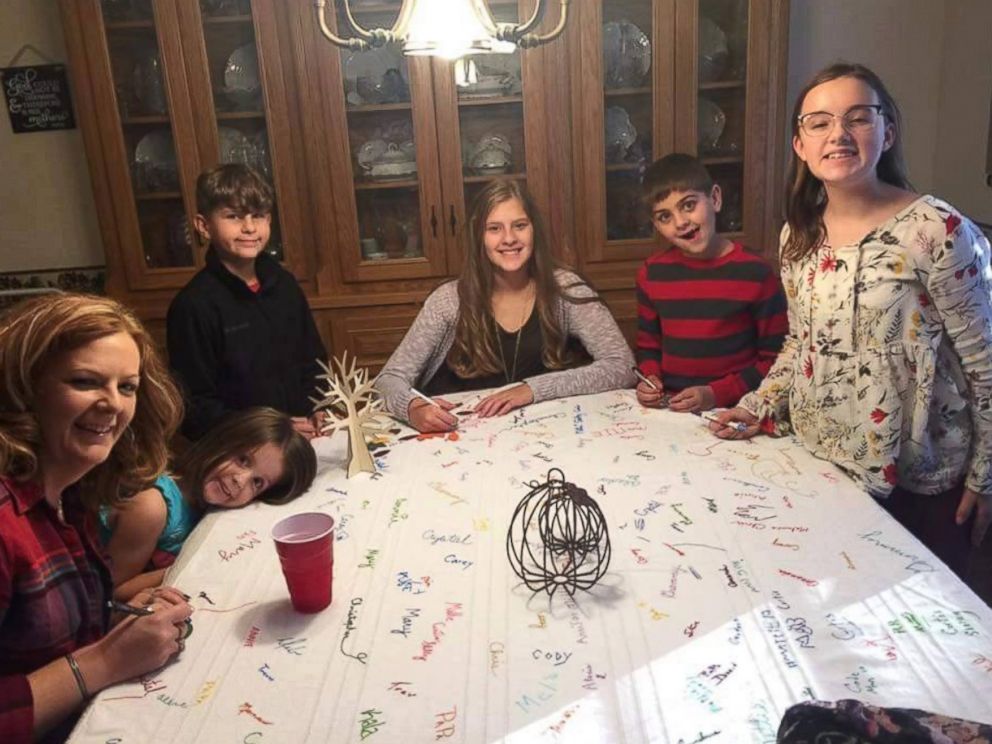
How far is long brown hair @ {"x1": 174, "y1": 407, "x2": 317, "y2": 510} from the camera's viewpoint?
1501 mm

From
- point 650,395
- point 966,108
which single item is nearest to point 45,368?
point 650,395

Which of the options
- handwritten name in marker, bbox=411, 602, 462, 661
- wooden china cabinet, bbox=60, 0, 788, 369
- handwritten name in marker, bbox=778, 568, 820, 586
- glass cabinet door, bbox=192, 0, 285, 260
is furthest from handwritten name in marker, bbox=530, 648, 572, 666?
glass cabinet door, bbox=192, 0, 285, 260

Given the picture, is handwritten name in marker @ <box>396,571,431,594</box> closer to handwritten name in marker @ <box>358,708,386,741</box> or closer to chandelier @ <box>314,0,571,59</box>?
Result: handwritten name in marker @ <box>358,708,386,741</box>

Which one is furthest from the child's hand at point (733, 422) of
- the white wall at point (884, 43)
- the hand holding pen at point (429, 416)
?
the white wall at point (884, 43)

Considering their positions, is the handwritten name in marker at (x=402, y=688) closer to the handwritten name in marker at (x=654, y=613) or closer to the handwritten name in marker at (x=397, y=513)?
the handwritten name in marker at (x=654, y=613)

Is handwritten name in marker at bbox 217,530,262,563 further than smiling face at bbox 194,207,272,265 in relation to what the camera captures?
No

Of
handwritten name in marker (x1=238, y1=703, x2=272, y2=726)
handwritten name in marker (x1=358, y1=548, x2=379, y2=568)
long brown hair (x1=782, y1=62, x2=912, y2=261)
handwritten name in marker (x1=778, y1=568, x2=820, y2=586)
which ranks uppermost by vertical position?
long brown hair (x1=782, y1=62, x2=912, y2=261)

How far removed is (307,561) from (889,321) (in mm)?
1003

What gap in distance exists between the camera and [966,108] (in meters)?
2.89

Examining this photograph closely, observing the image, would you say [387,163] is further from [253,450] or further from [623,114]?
[253,450]

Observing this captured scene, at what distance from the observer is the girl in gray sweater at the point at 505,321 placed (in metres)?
2.11

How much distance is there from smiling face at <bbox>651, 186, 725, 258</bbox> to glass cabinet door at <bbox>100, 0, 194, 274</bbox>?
65.0 inches

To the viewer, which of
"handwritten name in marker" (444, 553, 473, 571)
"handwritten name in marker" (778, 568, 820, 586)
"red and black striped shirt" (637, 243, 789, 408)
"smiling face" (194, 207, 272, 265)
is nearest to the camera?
"handwritten name in marker" (778, 568, 820, 586)

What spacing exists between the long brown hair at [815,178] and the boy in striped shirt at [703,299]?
0.32 metres
